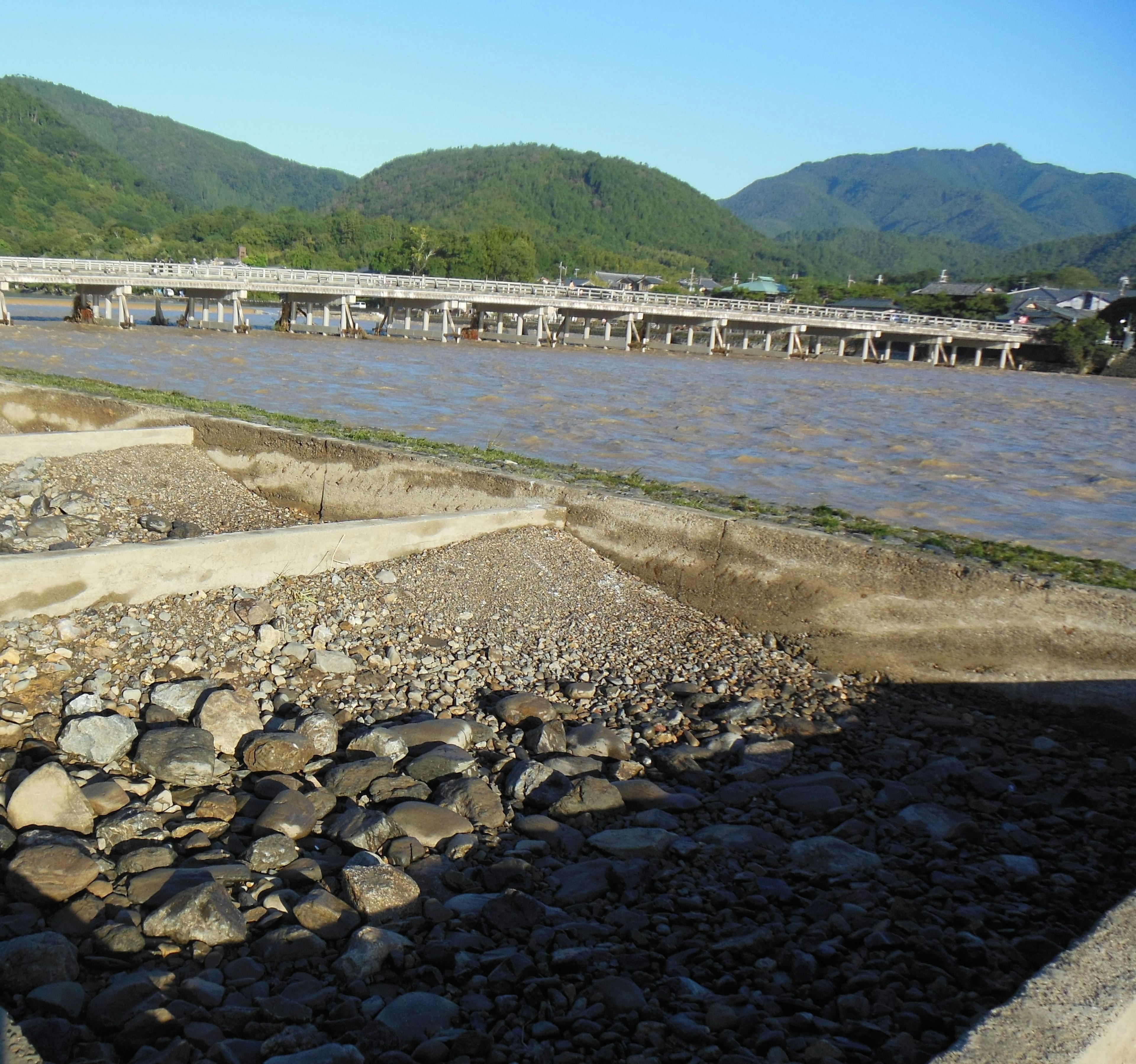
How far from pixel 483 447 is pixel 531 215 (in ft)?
536

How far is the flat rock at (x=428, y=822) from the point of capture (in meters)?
4.07

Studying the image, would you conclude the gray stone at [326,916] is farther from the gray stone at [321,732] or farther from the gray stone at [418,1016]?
the gray stone at [321,732]

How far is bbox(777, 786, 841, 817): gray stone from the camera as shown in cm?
445

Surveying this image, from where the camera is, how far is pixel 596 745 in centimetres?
501

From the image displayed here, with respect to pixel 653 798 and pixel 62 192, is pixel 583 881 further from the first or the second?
pixel 62 192

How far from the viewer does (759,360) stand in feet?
176

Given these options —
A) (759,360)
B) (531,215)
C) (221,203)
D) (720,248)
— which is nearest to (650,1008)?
(759,360)

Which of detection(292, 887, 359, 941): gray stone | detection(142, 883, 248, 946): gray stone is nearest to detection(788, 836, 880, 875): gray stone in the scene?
detection(292, 887, 359, 941): gray stone

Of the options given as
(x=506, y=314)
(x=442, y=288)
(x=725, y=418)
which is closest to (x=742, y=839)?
(x=725, y=418)

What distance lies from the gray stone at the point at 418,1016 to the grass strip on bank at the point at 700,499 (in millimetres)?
4835

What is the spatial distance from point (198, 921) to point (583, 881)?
1411 mm

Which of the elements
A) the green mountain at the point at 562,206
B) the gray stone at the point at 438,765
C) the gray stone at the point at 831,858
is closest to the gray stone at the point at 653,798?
the gray stone at the point at 831,858

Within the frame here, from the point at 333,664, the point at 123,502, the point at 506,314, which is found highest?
the point at 506,314

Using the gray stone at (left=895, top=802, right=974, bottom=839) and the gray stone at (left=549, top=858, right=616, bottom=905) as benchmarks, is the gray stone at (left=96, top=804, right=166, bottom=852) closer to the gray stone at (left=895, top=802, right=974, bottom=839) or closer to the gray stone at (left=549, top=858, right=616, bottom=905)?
the gray stone at (left=549, top=858, right=616, bottom=905)
